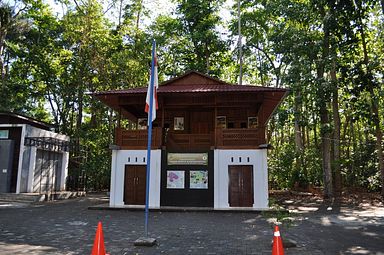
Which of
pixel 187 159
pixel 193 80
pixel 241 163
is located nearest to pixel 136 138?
pixel 187 159

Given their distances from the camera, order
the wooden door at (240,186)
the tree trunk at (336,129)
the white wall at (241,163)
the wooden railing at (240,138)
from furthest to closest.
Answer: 1. the tree trunk at (336,129)
2. the wooden railing at (240,138)
3. the wooden door at (240,186)
4. the white wall at (241,163)

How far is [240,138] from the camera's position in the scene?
53.2 ft

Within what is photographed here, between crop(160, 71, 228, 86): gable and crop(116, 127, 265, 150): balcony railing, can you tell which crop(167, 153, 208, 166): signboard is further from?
crop(160, 71, 228, 86): gable

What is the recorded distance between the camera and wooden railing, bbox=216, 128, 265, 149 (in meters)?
16.0

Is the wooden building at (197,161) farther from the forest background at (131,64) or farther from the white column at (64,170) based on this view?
the white column at (64,170)

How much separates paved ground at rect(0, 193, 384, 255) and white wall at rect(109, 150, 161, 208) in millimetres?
→ 2885

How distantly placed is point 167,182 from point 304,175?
14.7 m

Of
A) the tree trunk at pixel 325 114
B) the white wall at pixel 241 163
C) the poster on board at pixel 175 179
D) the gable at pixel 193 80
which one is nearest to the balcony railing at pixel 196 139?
the white wall at pixel 241 163

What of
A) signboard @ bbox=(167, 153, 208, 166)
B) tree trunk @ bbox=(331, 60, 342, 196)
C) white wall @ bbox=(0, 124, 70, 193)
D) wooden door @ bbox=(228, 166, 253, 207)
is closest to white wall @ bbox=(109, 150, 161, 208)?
signboard @ bbox=(167, 153, 208, 166)

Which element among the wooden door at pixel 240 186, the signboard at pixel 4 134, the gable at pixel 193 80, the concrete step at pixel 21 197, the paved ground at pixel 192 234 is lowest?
the paved ground at pixel 192 234

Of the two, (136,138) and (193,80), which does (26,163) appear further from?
(193,80)

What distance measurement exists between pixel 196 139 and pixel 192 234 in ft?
26.3

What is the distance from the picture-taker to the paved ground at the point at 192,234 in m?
A: 7.39

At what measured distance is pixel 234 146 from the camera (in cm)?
1611
